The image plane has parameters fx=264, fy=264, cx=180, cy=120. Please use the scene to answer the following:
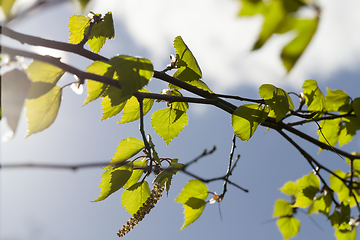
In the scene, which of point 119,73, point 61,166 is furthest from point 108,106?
point 61,166

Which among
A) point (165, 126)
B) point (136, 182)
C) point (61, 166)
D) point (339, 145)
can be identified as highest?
point (339, 145)

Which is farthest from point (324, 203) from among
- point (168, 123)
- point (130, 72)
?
point (130, 72)

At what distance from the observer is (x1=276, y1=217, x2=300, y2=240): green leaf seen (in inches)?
46.1

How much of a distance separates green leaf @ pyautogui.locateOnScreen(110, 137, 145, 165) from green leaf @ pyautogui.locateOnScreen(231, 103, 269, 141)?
8.6 inches

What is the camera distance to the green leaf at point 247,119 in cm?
58

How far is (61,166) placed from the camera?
0.70 feet

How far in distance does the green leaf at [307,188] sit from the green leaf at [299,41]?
3.14 ft

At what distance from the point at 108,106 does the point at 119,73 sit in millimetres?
211

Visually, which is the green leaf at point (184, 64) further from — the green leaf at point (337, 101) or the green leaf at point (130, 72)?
the green leaf at point (337, 101)

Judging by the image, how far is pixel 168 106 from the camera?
68 cm

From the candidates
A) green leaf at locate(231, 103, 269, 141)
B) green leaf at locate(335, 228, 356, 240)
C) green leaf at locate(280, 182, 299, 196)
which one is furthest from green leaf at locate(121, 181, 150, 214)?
green leaf at locate(335, 228, 356, 240)

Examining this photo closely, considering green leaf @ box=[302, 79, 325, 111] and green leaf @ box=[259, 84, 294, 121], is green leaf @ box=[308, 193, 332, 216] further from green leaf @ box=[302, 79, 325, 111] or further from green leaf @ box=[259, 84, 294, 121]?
green leaf @ box=[259, 84, 294, 121]

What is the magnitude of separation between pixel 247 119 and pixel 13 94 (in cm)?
44

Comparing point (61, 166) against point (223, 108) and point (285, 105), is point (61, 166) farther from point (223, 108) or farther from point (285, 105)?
point (285, 105)
